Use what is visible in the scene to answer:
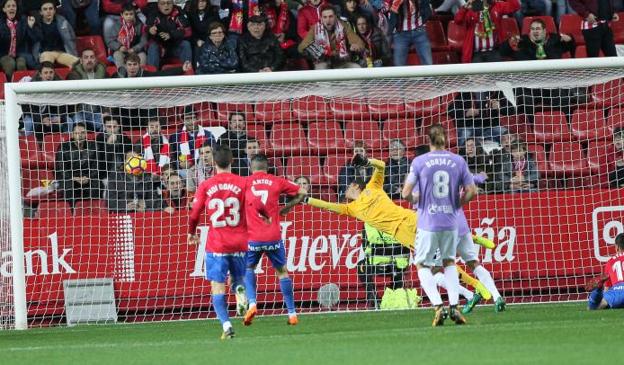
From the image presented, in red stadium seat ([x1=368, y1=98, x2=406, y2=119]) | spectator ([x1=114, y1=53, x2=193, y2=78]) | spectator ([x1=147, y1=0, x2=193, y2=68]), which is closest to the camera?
red stadium seat ([x1=368, y1=98, x2=406, y2=119])

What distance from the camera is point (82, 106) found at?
16.6m

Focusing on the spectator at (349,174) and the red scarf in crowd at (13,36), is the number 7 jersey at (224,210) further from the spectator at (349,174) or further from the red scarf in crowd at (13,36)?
the red scarf in crowd at (13,36)

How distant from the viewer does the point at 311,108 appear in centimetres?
1673

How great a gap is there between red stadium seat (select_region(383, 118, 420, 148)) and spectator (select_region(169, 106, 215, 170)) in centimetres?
222

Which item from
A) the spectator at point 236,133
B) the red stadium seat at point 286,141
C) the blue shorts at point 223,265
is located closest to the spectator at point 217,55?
the spectator at point 236,133

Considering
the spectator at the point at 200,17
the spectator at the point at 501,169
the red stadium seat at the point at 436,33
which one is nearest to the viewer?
the spectator at the point at 501,169

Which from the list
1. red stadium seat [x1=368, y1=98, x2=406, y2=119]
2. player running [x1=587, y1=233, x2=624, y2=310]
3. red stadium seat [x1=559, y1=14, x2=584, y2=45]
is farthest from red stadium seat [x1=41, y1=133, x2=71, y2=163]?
red stadium seat [x1=559, y1=14, x2=584, y2=45]

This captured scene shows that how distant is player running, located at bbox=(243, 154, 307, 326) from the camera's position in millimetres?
13539

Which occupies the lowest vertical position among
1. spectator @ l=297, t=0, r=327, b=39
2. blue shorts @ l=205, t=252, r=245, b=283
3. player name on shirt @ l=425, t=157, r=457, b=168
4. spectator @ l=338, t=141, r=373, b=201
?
blue shorts @ l=205, t=252, r=245, b=283

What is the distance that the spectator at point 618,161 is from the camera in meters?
16.6

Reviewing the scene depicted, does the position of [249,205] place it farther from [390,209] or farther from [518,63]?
[518,63]

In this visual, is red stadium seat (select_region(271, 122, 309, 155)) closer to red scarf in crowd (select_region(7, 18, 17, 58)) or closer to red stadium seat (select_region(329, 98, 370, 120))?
red stadium seat (select_region(329, 98, 370, 120))

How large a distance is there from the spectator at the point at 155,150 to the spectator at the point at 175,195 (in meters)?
0.20

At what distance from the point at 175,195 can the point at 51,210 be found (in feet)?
4.89
